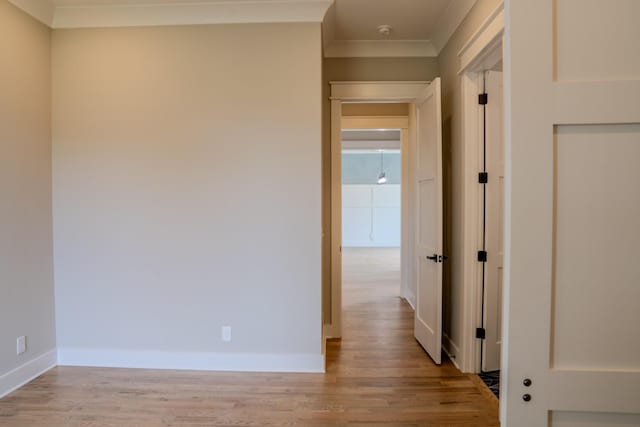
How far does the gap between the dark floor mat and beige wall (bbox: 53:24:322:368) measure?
4.18 ft

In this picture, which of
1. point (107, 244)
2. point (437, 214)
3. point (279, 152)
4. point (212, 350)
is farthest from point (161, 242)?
point (437, 214)

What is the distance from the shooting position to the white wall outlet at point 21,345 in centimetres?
258

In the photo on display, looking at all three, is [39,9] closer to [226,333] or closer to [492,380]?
[226,333]

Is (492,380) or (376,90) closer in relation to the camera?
(492,380)

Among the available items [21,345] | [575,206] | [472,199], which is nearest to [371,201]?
[472,199]

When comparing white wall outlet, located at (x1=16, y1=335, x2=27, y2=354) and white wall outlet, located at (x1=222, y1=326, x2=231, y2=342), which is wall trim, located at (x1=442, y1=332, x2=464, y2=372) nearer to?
white wall outlet, located at (x1=222, y1=326, x2=231, y2=342)

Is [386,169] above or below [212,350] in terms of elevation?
above

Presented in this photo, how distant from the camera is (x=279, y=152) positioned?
2.80 m

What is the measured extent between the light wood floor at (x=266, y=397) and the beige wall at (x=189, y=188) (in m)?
0.25

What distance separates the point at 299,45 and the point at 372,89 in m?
0.99

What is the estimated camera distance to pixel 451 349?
123 inches

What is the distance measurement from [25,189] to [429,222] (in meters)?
3.19

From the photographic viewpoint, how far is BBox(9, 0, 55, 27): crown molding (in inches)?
101

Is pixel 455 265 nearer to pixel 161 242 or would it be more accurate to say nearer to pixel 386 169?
pixel 161 242
